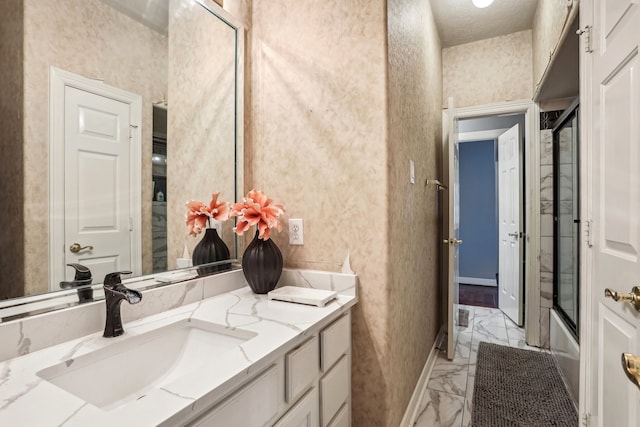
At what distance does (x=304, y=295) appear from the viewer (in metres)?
1.27

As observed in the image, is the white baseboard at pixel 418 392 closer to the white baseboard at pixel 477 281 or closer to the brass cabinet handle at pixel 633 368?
Answer: the brass cabinet handle at pixel 633 368

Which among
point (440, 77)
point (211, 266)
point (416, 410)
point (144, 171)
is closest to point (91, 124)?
point (144, 171)

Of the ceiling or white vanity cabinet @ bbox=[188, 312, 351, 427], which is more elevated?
the ceiling

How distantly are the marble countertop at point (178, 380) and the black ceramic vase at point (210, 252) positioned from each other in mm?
204

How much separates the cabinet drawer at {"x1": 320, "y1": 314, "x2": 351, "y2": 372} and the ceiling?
2512 millimetres

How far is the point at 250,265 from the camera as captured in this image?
1.37 m

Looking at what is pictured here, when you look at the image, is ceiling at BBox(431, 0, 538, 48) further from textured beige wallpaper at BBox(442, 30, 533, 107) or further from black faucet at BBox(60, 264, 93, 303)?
black faucet at BBox(60, 264, 93, 303)

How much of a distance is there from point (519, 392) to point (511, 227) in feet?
5.99

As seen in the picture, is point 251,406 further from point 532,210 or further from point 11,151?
point 532,210

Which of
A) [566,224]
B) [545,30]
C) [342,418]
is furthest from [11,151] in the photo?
[566,224]

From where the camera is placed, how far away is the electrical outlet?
1515 mm

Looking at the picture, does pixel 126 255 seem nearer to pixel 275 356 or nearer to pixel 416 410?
pixel 275 356

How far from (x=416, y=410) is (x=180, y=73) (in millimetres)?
2122

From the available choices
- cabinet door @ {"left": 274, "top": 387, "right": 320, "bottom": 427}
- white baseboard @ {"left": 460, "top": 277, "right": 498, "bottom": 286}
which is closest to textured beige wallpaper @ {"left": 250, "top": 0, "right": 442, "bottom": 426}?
cabinet door @ {"left": 274, "top": 387, "right": 320, "bottom": 427}
